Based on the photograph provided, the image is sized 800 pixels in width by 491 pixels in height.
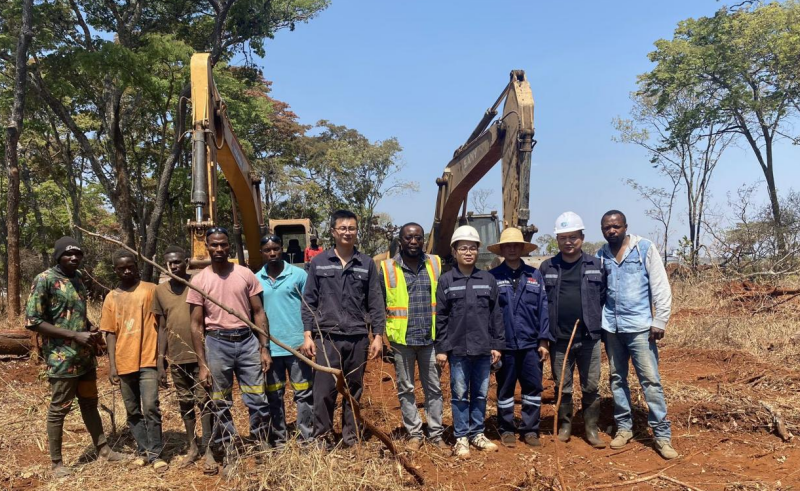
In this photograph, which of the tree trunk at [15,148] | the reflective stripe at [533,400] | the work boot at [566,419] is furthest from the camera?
the tree trunk at [15,148]

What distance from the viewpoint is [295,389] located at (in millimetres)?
4480

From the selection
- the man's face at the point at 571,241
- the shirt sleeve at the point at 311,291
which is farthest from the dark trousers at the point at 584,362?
the shirt sleeve at the point at 311,291

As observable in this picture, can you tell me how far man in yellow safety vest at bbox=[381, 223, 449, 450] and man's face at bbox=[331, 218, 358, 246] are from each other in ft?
1.25

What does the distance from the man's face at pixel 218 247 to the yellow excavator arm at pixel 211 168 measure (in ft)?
3.15

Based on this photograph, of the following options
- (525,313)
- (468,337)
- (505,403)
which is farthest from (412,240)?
(505,403)

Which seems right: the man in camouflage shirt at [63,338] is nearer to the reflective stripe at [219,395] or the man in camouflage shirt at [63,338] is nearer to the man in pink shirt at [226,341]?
the man in pink shirt at [226,341]

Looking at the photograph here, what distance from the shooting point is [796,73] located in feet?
53.2

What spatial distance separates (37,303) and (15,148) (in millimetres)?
8269

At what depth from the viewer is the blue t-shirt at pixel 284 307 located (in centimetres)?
448

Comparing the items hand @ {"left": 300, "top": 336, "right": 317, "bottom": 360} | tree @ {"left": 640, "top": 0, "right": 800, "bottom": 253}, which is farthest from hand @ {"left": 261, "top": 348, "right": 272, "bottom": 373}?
tree @ {"left": 640, "top": 0, "right": 800, "bottom": 253}

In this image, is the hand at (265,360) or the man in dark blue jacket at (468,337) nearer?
the hand at (265,360)

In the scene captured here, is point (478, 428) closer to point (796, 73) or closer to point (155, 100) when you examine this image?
point (155, 100)

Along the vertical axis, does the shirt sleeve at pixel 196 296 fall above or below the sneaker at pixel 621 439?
above

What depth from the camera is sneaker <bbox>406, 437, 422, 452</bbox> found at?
4.35 meters
